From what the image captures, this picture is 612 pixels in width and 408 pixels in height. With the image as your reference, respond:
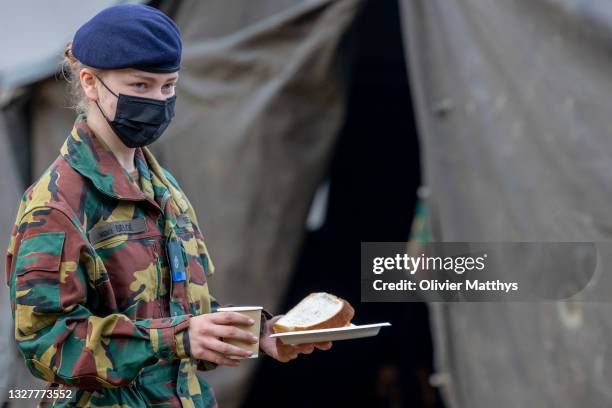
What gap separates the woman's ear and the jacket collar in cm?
5

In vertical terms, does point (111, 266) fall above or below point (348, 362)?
above

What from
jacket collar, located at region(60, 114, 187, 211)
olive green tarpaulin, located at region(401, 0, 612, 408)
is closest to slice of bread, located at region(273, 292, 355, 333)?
jacket collar, located at region(60, 114, 187, 211)

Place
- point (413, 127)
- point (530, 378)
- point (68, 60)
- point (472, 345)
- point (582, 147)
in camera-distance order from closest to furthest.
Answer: point (68, 60) → point (582, 147) → point (530, 378) → point (472, 345) → point (413, 127)

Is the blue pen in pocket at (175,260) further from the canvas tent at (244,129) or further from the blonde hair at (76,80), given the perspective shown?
the canvas tent at (244,129)

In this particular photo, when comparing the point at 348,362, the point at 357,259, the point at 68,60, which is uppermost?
the point at 68,60

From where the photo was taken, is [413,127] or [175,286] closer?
[175,286]

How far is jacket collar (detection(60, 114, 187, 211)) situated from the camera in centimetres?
142

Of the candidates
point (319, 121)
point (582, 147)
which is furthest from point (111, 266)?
point (319, 121)

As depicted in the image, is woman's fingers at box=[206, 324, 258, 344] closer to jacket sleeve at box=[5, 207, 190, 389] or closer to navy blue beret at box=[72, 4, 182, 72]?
jacket sleeve at box=[5, 207, 190, 389]

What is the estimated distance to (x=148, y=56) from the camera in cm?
140

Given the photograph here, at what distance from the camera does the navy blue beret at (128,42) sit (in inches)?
Answer: 55.0

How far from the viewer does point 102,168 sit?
4.71 feet

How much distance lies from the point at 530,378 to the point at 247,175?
3.61ft

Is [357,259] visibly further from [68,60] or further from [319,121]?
[68,60]
